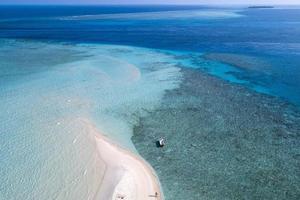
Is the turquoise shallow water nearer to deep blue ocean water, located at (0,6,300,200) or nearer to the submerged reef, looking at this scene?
deep blue ocean water, located at (0,6,300,200)

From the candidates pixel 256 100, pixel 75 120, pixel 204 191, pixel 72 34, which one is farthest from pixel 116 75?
pixel 72 34

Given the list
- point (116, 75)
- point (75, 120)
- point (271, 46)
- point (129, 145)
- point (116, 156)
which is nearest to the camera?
point (116, 156)

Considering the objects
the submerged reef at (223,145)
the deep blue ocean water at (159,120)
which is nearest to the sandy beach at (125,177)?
the deep blue ocean water at (159,120)

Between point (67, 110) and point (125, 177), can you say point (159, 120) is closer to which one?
point (67, 110)

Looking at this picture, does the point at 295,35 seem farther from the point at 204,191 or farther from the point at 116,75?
the point at 204,191

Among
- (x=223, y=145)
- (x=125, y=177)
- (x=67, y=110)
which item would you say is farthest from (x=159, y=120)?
(x=125, y=177)
